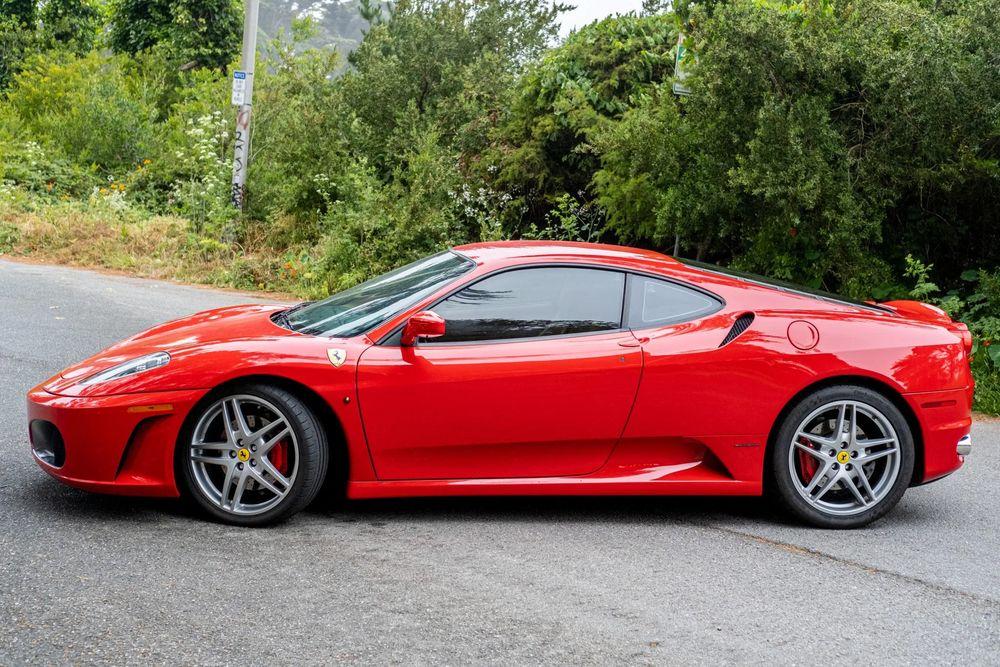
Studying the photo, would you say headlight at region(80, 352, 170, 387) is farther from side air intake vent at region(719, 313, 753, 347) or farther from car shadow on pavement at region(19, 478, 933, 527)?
side air intake vent at region(719, 313, 753, 347)

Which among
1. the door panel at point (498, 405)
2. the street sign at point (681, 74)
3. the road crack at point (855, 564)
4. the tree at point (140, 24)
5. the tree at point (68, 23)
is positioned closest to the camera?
the road crack at point (855, 564)

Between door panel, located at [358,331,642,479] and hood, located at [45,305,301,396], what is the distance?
0.61 m

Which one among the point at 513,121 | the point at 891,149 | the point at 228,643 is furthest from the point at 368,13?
the point at 228,643

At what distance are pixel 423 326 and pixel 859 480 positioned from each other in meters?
2.29

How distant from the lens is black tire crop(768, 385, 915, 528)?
5.11 m

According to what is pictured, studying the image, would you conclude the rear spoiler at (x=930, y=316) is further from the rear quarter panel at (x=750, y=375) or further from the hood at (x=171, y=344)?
the hood at (x=171, y=344)

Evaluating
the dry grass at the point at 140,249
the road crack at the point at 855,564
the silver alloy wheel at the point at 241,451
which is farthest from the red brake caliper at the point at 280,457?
the dry grass at the point at 140,249

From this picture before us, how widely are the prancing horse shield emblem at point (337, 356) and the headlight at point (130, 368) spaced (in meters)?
0.72

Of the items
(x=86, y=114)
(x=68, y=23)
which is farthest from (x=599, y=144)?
(x=68, y=23)

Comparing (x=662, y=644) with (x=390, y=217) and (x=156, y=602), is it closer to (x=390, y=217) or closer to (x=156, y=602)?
(x=156, y=602)

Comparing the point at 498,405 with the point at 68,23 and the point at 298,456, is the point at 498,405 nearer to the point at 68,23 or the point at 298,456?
the point at 298,456

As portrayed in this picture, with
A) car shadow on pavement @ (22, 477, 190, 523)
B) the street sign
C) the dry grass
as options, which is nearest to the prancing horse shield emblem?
car shadow on pavement @ (22, 477, 190, 523)

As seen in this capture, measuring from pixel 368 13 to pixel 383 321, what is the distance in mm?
20112

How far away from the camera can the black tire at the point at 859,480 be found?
5.11 meters
